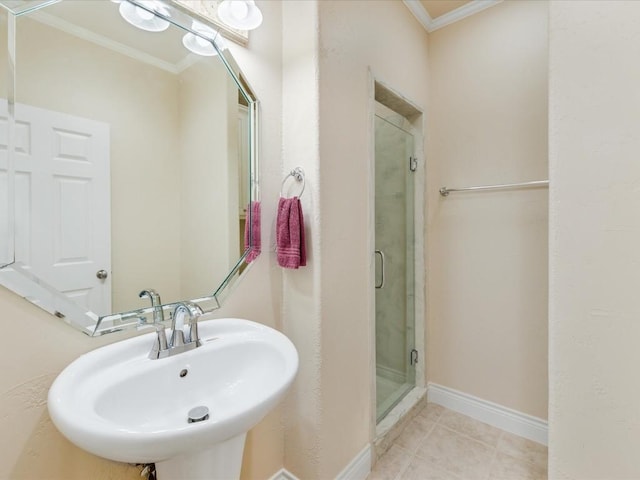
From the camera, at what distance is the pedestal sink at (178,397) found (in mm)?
595

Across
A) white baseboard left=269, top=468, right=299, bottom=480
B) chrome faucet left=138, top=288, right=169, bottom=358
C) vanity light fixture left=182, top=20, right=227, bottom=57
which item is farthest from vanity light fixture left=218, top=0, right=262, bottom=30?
white baseboard left=269, top=468, right=299, bottom=480

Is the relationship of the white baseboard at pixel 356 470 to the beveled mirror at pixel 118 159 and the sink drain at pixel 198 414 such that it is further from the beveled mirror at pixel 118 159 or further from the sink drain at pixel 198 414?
the beveled mirror at pixel 118 159

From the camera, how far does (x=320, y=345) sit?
1.26m

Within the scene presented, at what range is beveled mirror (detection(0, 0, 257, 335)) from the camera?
0.78 meters

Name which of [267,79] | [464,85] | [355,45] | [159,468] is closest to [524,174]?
[464,85]

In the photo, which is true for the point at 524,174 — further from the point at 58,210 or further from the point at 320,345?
the point at 58,210

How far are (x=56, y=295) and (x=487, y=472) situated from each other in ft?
6.61

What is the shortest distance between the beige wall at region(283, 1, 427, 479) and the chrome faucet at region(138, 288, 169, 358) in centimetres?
55

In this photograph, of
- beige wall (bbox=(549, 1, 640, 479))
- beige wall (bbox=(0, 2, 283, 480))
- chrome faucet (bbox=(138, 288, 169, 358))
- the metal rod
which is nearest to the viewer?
beige wall (bbox=(0, 2, 283, 480))

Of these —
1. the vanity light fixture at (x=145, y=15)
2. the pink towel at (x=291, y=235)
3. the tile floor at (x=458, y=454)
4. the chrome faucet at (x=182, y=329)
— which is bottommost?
→ the tile floor at (x=458, y=454)

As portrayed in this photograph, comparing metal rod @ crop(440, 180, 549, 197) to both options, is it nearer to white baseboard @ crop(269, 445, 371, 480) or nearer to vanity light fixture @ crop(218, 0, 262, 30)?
vanity light fixture @ crop(218, 0, 262, 30)

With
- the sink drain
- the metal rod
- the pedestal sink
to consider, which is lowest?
the sink drain

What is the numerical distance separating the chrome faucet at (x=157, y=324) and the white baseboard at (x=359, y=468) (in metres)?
1.02

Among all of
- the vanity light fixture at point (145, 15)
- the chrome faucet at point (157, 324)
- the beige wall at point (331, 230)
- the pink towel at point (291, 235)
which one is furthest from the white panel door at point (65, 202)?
the beige wall at point (331, 230)
